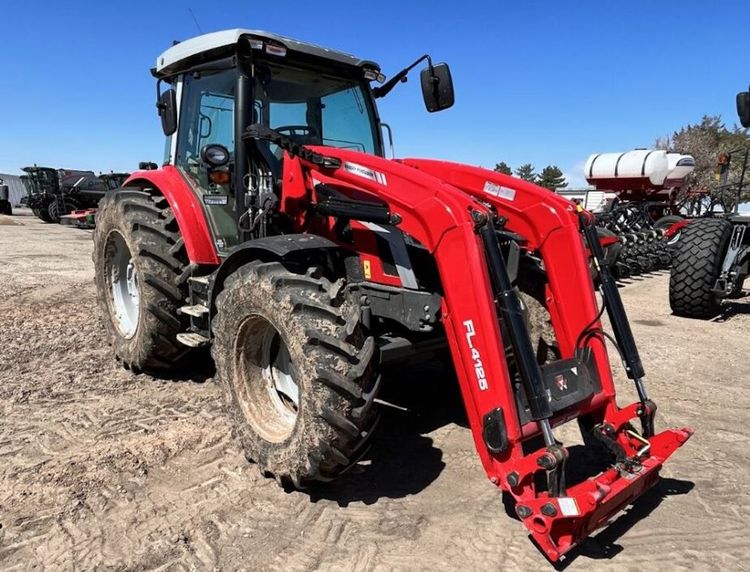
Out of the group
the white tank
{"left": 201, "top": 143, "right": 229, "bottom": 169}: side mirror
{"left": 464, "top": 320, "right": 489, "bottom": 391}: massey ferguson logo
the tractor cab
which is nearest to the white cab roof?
the tractor cab

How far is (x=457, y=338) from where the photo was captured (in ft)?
8.80

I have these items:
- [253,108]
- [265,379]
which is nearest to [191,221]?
[253,108]

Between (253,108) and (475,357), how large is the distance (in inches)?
92.4

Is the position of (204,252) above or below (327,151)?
below

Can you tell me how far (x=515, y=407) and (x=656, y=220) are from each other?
1138cm

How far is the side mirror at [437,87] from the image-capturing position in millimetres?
4133

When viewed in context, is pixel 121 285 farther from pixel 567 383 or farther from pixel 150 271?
pixel 567 383

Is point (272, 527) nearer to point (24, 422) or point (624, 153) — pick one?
point (24, 422)

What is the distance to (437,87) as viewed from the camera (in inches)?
164

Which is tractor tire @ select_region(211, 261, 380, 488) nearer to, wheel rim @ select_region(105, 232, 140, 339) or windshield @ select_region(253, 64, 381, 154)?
windshield @ select_region(253, 64, 381, 154)

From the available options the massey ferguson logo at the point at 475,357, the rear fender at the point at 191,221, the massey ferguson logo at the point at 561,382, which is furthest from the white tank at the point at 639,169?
the massey ferguson logo at the point at 475,357

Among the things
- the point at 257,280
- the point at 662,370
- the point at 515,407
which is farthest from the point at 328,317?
the point at 662,370

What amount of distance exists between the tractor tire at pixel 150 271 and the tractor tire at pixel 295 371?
109cm

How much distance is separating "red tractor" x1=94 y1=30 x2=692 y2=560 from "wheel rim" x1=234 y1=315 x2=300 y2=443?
0.01 meters
